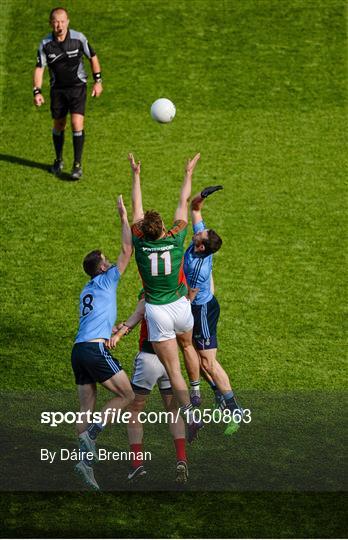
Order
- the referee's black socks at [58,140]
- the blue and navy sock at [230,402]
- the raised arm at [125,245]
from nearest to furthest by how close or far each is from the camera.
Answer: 1. the raised arm at [125,245]
2. the blue and navy sock at [230,402]
3. the referee's black socks at [58,140]

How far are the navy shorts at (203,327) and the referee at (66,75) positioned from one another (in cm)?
519

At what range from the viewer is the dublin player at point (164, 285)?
1043cm

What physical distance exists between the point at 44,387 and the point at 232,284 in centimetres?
339

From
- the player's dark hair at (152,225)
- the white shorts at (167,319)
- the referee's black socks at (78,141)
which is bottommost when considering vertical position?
the white shorts at (167,319)

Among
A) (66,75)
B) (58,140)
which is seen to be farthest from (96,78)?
(58,140)

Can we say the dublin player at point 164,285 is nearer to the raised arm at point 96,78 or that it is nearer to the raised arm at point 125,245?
the raised arm at point 125,245

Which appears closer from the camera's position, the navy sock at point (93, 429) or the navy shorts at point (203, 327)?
the navy sock at point (93, 429)

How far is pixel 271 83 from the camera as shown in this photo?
1866 cm

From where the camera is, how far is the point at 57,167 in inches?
661

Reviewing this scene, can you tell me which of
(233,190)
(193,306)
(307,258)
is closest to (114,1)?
(233,190)

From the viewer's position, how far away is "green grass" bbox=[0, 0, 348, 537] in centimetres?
1014

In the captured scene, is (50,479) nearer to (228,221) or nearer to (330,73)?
(228,221)

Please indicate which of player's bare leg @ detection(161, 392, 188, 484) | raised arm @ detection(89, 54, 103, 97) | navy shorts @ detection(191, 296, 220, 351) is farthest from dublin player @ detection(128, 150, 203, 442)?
raised arm @ detection(89, 54, 103, 97)

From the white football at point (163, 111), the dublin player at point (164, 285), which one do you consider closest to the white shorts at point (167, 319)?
the dublin player at point (164, 285)
